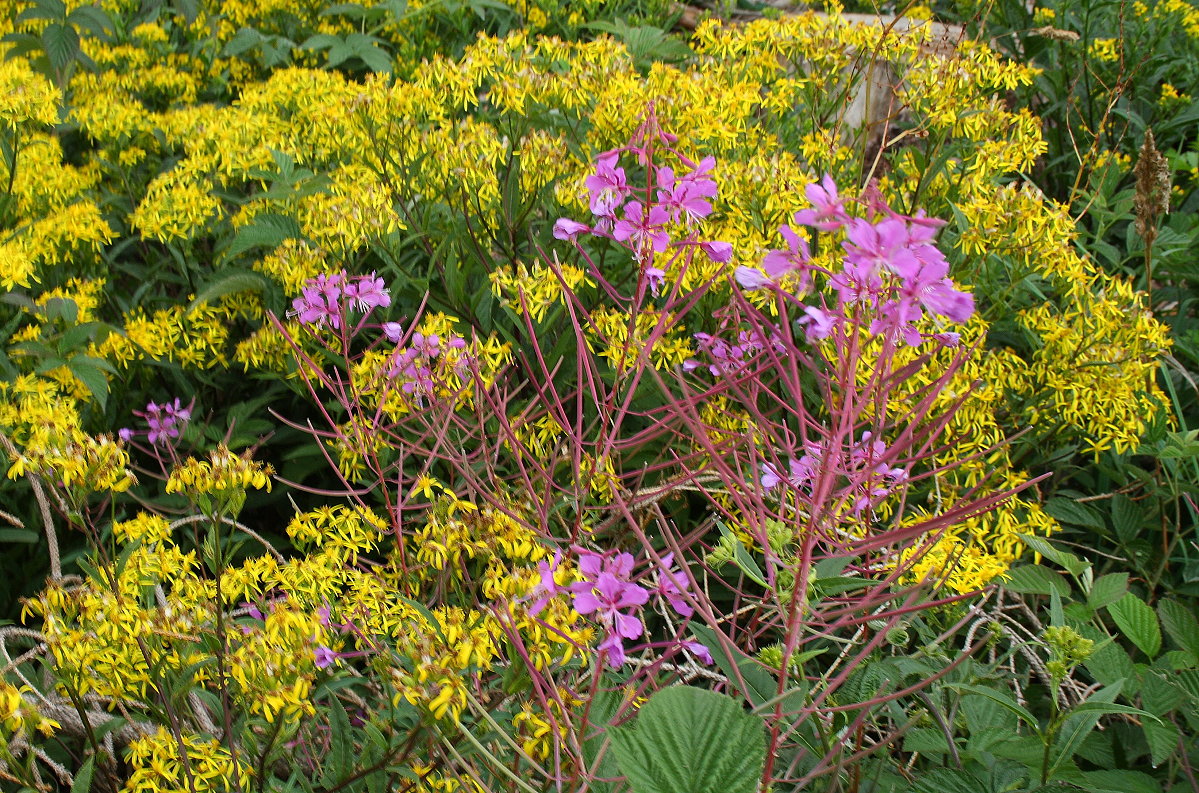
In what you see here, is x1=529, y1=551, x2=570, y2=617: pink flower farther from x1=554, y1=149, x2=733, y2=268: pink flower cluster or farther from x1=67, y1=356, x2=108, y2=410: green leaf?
x1=67, y1=356, x2=108, y2=410: green leaf

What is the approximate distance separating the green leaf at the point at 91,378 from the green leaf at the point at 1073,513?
1.90 metres

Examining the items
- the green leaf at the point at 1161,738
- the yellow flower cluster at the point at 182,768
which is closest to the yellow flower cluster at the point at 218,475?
the yellow flower cluster at the point at 182,768

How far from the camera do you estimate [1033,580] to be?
147cm

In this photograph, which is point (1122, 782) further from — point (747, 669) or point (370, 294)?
point (370, 294)

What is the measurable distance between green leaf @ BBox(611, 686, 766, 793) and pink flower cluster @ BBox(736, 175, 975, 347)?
375 millimetres

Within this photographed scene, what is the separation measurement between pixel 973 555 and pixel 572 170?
1131 mm

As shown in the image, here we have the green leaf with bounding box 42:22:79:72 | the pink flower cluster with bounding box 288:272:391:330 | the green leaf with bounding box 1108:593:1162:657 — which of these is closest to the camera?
the green leaf with bounding box 1108:593:1162:657

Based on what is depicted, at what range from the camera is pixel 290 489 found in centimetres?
210

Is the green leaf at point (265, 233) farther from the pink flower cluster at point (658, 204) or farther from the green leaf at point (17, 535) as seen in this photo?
the pink flower cluster at point (658, 204)

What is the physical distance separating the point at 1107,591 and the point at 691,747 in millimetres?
882

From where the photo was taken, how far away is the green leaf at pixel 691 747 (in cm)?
78

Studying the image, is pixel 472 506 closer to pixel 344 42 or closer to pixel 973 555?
pixel 973 555

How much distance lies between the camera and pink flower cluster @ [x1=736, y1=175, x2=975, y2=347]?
80 centimetres

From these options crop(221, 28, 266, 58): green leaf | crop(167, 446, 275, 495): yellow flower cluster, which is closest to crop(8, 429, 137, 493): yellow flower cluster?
crop(167, 446, 275, 495): yellow flower cluster
